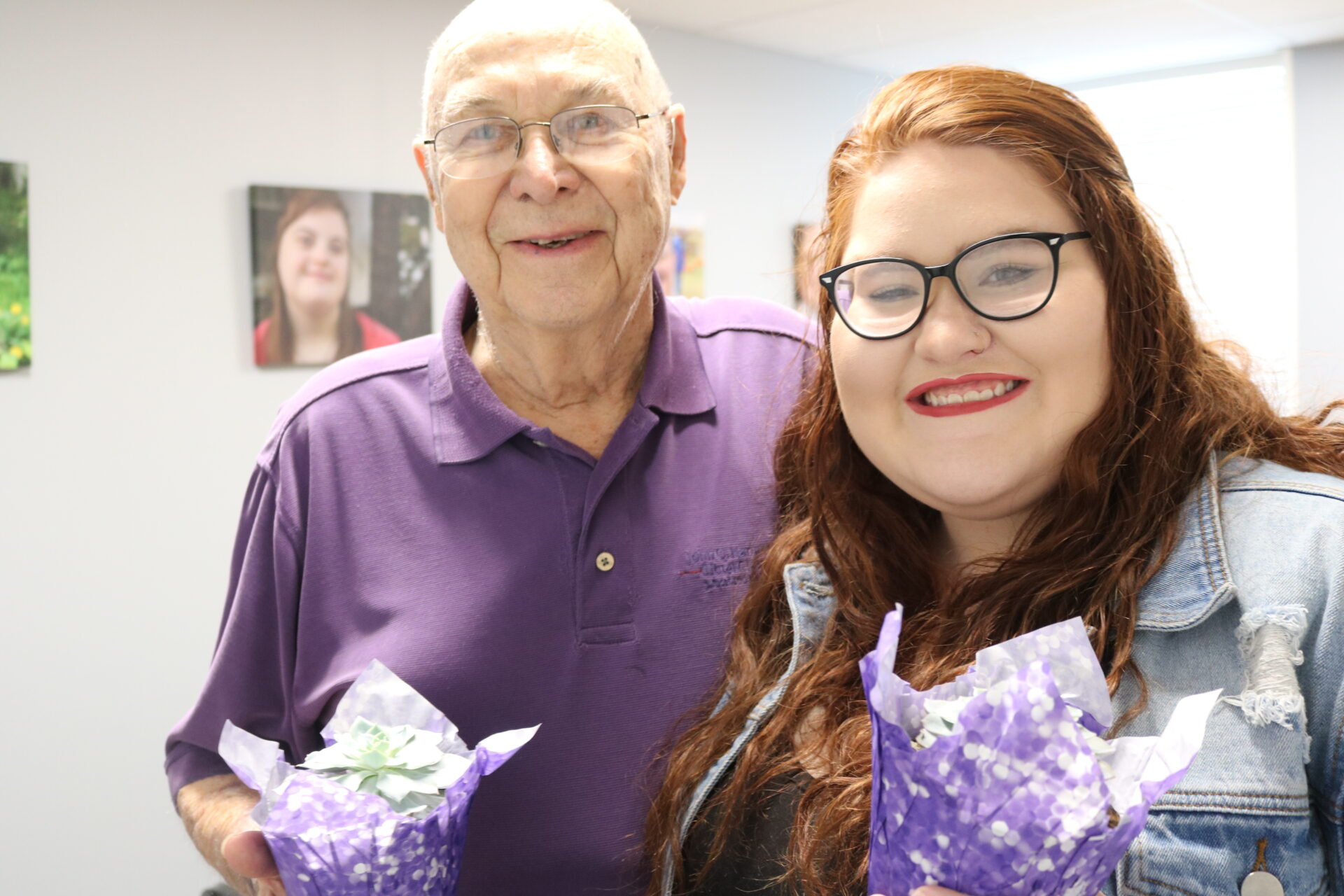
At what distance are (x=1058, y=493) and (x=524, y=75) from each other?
0.86 m

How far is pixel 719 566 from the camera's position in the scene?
1.67 m

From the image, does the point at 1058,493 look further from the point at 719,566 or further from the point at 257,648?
the point at 257,648

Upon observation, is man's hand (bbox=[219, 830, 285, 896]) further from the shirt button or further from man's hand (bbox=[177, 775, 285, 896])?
the shirt button

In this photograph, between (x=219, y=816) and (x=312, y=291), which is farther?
(x=312, y=291)

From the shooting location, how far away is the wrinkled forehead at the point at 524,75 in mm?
1626

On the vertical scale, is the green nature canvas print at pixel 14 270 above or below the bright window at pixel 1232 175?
below

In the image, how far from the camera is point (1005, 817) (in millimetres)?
913

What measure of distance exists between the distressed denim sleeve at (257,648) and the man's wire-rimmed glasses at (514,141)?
20.5 inches

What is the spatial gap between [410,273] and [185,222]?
2.66 ft

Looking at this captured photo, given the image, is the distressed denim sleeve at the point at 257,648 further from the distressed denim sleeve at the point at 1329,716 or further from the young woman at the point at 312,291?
the young woman at the point at 312,291

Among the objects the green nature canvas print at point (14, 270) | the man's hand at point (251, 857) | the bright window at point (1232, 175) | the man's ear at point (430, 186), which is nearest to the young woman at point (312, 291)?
the green nature canvas print at point (14, 270)

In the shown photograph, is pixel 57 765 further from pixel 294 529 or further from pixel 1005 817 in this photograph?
pixel 1005 817

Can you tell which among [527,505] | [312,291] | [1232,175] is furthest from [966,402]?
[1232,175]

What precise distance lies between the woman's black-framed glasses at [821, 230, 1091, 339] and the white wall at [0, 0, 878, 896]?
8.02 feet
